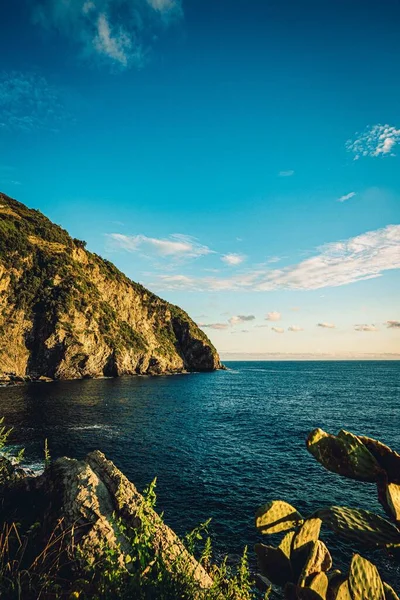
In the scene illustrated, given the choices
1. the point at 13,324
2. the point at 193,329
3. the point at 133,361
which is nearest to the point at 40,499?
the point at 13,324

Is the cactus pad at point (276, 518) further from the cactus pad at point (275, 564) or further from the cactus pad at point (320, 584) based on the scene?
the cactus pad at point (320, 584)

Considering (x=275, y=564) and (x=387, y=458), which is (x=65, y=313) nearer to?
(x=275, y=564)

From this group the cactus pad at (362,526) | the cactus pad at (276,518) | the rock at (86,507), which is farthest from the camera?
the rock at (86,507)

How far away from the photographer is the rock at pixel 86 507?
6109 millimetres

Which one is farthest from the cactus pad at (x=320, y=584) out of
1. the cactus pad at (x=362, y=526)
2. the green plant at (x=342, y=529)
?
the cactus pad at (x=362, y=526)

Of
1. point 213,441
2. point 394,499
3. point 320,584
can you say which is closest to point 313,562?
point 320,584

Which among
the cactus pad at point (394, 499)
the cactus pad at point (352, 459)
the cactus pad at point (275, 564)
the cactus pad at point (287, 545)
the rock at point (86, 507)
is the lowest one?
the rock at point (86, 507)

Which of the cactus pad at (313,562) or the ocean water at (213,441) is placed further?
the ocean water at (213,441)

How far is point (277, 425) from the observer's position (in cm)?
4078

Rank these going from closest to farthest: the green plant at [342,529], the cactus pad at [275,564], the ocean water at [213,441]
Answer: the green plant at [342,529] < the cactus pad at [275,564] < the ocean water at [213,441]

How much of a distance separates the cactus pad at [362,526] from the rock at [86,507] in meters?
3.17

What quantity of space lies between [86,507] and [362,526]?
567 cm

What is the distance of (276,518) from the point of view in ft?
12.5

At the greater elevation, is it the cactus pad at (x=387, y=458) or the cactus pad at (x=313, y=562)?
the cactus pad at (x=387, y=458)
